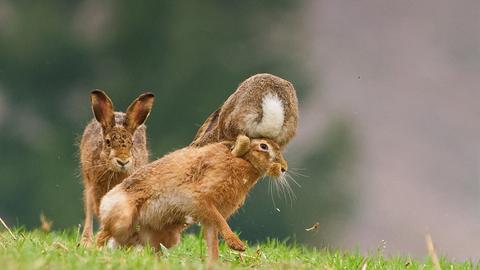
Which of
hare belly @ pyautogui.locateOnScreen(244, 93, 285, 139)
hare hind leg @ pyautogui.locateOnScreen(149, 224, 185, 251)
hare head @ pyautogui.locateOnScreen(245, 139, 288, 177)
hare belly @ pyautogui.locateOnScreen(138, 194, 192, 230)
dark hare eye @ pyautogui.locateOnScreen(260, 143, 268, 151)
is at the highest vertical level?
hare belly @ pyautogui.locateOnScreen(244, 93, 285, 139)

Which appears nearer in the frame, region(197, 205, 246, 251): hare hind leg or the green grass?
the green grass

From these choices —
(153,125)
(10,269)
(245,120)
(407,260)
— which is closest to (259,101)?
(245,120)

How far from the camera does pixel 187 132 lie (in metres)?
18.5

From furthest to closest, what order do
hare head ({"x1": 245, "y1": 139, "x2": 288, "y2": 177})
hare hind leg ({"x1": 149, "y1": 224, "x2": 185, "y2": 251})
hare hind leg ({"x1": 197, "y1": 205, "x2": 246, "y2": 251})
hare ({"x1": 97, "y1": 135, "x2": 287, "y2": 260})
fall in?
hare hind leg ({"x1": 149, "y1": 224, "x2": 185, "y2": 251})
hare head ({"x1": 245, "y1": 139, "x2": 288, "y2": 177})
hare ({"x1": 97, "y1": 135, "x2": 287, "y2": 260})
hare hind leg ({"x1": 197, "y1": 205, "x2": 246, "y2": 251})

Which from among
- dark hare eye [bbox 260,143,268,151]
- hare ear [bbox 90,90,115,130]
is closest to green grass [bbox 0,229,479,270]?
dark hare eye [bbox 260,143,268,151]

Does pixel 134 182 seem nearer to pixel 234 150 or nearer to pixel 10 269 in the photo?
pixel 234 150

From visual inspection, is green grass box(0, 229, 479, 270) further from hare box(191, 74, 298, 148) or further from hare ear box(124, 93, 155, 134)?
hare ear box(124, 93, 155, 134)

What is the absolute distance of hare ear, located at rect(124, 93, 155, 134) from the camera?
733 centimetres

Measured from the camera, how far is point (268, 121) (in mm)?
6520

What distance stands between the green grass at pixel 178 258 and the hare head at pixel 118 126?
717mm

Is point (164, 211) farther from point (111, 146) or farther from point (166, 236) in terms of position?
point (111, 146)

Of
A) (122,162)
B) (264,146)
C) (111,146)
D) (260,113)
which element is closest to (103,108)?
(111,146)

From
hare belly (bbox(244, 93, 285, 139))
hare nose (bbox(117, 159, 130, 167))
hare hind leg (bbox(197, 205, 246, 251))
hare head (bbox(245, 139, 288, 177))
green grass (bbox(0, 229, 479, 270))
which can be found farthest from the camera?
hare nose (bbox(117, 159, 130, 167))

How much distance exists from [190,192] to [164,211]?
0.21 metres
